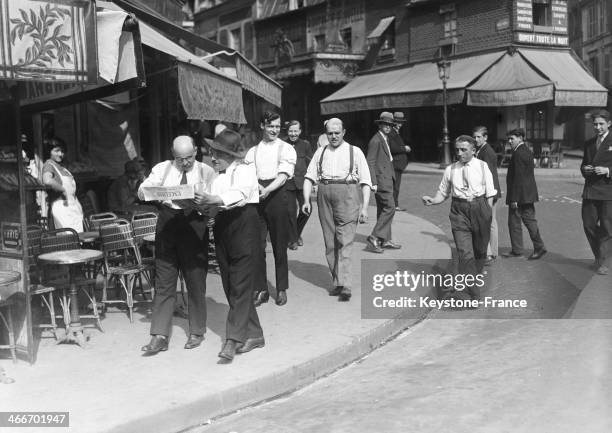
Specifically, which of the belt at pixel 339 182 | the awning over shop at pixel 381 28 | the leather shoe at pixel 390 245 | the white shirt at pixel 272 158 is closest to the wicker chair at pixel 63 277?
the white shirt at pixel 272 158

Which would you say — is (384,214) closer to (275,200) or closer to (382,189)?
(382,189)

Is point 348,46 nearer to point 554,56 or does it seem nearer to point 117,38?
point 554,56

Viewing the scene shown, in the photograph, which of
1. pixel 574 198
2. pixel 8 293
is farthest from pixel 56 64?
pixel 574 198

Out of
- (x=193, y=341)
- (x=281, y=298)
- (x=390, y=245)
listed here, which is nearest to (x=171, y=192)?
(x=193, y=341)

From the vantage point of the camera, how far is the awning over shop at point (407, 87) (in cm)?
2714

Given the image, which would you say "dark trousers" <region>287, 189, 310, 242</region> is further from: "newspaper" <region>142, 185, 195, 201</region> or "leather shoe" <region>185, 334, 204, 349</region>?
"newspaper" <region>142, 185, 195, 201</region>

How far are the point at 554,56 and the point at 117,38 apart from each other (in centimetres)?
2508

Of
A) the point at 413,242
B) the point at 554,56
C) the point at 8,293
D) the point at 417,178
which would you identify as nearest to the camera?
the point at 8,293

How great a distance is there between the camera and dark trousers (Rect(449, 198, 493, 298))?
7535mm

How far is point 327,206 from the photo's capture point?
763 cm

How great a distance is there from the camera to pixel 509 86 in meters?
25.2

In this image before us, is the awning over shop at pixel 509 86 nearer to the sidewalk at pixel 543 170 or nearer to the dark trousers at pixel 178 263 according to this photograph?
the sidewalk at pixel 543 170

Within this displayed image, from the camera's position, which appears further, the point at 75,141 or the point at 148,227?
the point at 75,141

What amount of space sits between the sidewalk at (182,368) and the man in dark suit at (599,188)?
9.59ft
